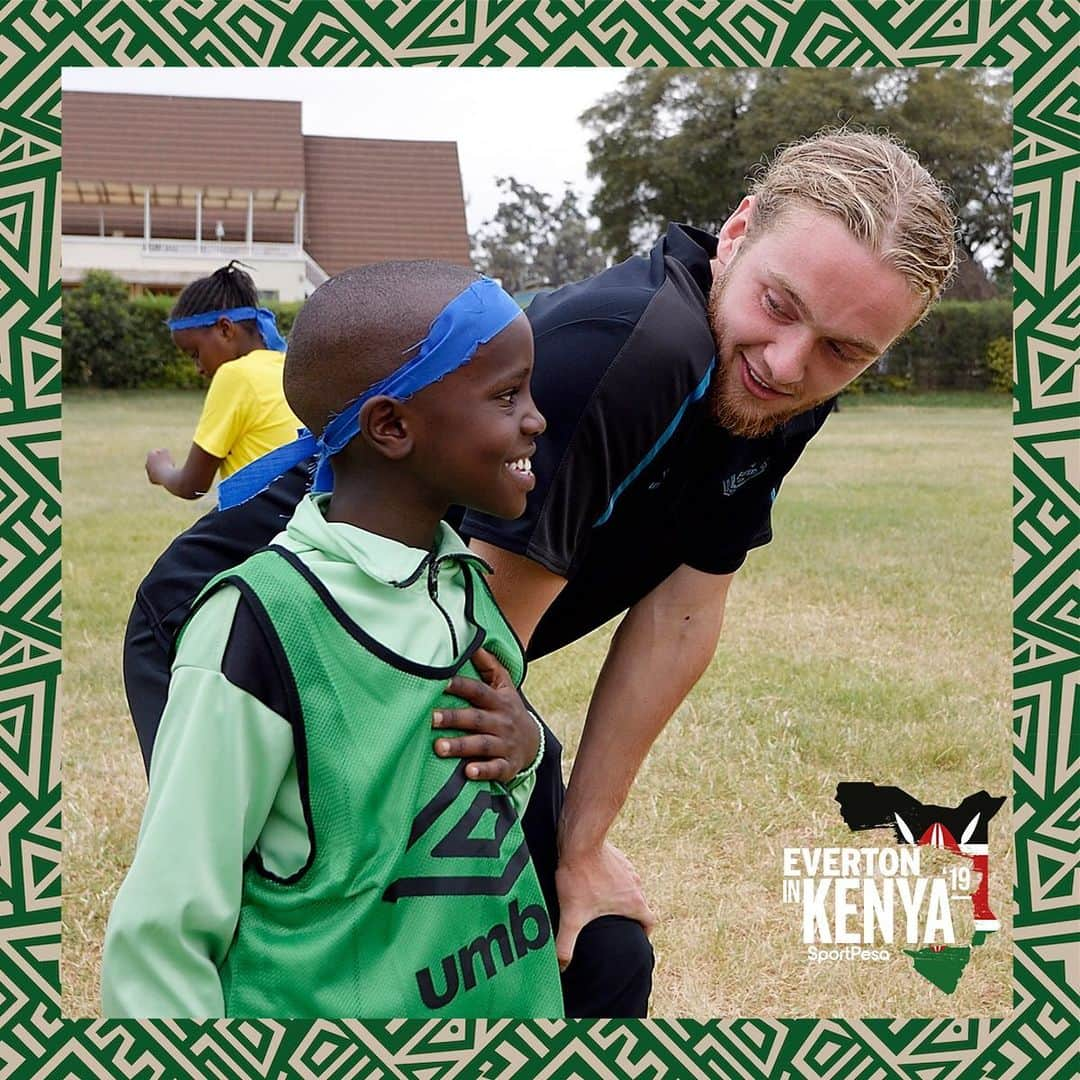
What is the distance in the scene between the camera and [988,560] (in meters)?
8.84

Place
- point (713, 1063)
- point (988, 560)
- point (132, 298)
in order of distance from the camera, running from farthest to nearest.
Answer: point (132, 298) → point (988, 560) → point (713, 1063)

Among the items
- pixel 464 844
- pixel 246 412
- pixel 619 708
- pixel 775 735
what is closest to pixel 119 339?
pixel 246 412

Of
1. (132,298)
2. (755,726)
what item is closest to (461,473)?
(755,726)

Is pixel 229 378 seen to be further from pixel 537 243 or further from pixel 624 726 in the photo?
pixel 537 243

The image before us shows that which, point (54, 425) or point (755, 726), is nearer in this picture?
point (54, 425)

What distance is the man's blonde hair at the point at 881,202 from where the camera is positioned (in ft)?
7.75

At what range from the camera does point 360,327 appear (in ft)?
5.88

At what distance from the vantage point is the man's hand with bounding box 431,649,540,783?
5.90 feet

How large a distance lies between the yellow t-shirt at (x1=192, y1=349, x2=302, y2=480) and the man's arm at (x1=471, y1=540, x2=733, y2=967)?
2388 mm

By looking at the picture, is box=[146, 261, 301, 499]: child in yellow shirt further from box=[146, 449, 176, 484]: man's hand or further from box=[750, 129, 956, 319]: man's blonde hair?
box=[750, 129, 956, 319]: man's blonde hair

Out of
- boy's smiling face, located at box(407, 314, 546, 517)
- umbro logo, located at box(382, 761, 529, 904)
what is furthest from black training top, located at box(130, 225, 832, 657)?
umbro logo, located at box(382, 761, 529, 904)

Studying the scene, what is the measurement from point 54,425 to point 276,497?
0.38 metres

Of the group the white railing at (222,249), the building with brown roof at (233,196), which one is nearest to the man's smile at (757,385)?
the building with brown roof at (233,196)

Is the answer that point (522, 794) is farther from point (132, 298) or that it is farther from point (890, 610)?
point (132, 298)
